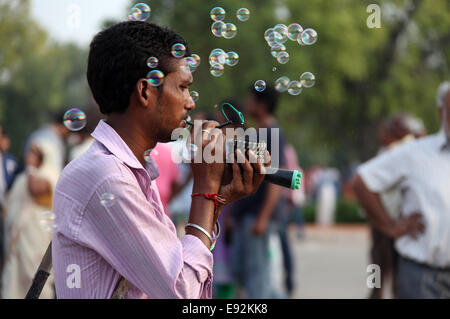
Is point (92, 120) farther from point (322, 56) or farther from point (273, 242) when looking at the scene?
point (322, 56)

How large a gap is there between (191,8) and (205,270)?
16.1 m

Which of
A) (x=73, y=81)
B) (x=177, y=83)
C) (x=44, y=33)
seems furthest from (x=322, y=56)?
(x=73, y=81)

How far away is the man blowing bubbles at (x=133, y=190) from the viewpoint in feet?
5.45

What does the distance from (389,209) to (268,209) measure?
1014 mm

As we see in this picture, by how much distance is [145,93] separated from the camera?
1.86 metres

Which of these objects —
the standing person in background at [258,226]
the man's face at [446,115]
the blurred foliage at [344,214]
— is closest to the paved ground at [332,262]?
the blurred foliage at [344,214]

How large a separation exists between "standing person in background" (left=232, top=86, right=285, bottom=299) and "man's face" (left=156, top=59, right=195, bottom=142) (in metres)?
3.01

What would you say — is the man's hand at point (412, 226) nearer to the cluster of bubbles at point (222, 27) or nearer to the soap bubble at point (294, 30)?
the soap bubble at point (294, 30)

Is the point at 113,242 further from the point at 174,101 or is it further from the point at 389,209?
the point at 389,209

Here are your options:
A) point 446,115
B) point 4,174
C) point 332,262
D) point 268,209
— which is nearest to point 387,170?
point 446,115

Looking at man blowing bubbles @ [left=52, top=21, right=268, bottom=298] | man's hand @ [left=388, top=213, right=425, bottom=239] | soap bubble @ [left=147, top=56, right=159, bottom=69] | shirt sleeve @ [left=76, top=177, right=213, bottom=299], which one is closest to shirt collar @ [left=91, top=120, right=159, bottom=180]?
man blowing bubbles @ [left=52, top=21, right=268, bottom=298]

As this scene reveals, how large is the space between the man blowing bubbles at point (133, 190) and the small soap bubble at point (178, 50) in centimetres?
2

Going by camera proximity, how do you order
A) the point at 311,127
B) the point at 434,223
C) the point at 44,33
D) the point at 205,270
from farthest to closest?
the point at 311,127 < the point at 44,33 < the point at 434,223 < the point at 205,270

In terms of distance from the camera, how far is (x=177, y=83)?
1.90 metres
